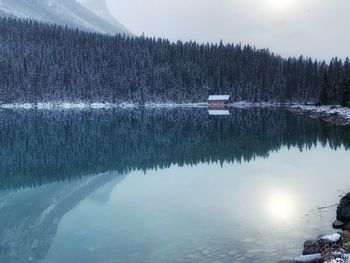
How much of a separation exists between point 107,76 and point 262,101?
202ft

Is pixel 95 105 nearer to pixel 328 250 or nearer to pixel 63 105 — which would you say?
pixel 63 105

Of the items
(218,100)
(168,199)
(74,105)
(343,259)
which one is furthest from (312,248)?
(74,105)

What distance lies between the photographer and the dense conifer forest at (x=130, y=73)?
164375mm

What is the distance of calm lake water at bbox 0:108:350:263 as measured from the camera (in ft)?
55.3

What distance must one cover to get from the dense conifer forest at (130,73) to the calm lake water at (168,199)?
11784cm

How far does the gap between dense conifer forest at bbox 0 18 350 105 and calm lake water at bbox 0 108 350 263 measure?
387ft

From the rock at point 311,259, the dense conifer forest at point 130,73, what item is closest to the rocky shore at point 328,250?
the rock at point 311,259

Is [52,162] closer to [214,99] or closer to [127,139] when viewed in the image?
[127,139]

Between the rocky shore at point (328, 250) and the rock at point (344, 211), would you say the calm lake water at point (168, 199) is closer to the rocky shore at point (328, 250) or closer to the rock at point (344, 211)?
Result: the rock at point (344, 211)

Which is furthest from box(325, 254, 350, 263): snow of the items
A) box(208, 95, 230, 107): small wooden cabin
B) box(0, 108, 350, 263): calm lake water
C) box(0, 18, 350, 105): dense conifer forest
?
box(0, 18, 350, 105): dense conifer forest

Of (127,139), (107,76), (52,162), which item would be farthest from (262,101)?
(52,162)

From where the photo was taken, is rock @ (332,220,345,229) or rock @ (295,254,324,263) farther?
rock @ (332,220,345,229)

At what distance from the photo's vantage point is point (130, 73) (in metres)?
178

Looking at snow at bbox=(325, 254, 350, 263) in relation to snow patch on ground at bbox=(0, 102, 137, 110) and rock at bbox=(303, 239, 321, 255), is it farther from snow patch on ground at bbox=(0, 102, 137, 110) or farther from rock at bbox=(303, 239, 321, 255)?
snow patch on ground at bbox=(0, 102, 137, 110)
